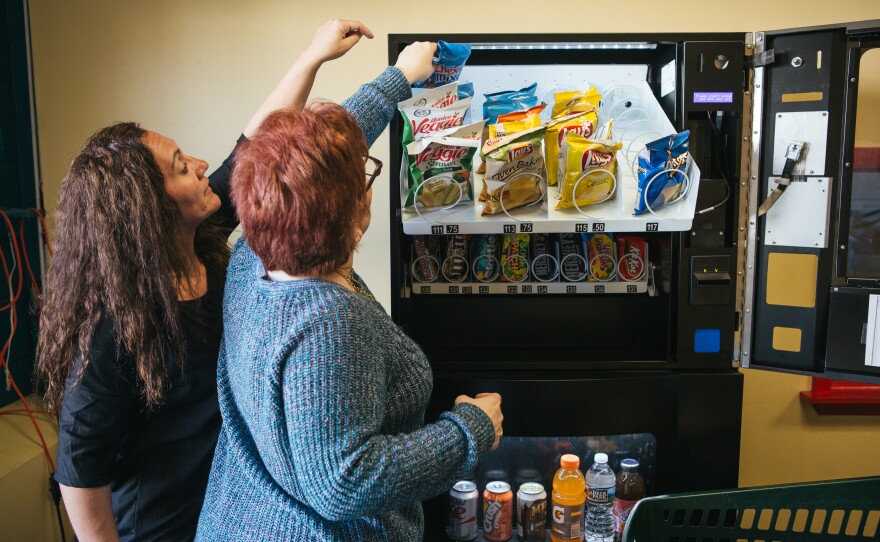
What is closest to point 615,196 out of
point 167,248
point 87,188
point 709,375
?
point 709,375

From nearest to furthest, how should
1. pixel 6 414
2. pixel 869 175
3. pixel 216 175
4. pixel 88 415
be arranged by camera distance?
pixel 88 415
pixel 216 175
pixel 869 175
pixel 6 414

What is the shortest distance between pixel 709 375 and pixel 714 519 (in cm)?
41

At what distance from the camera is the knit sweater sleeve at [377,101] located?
1434 mm

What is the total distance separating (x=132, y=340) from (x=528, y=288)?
0.97m

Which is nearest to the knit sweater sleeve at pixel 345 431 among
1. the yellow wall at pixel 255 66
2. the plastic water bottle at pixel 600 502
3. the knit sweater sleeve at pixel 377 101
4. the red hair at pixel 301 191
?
the red hair at pixel 301 191

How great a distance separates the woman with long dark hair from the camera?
4.05 feet

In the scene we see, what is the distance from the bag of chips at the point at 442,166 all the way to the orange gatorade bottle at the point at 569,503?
0.76 meters

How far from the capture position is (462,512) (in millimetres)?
1780

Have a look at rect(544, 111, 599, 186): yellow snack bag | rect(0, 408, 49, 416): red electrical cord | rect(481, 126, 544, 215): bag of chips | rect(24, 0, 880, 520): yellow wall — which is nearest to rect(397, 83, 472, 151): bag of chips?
rect(481, 126, 544, 215): bag of chips

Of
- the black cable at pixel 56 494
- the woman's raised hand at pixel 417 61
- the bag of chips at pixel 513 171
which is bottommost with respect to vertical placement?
the black cable at pixel 56 494

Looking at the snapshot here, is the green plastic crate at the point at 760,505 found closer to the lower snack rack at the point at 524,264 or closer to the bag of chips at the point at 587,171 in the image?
the lower snack rack at the point at 524,264

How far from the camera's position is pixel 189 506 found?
1.39m

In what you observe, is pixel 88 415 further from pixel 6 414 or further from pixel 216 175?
pixel 6 414

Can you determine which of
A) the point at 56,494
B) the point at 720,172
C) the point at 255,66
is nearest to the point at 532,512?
the point at 720,172
